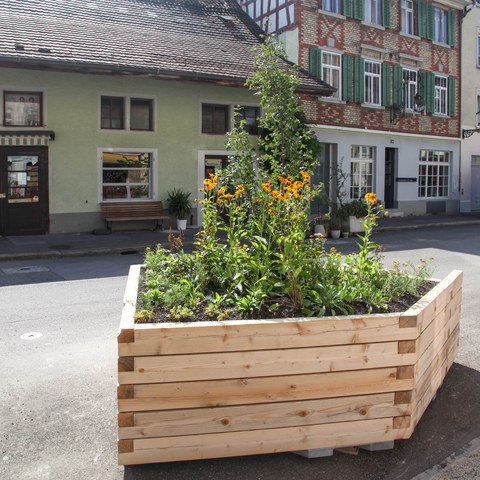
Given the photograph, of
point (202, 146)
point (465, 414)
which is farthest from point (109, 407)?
point (202, 146)

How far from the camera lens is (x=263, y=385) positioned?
3033 mm

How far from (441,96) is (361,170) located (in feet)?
20.9

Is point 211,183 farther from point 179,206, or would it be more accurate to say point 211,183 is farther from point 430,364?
point 179,206

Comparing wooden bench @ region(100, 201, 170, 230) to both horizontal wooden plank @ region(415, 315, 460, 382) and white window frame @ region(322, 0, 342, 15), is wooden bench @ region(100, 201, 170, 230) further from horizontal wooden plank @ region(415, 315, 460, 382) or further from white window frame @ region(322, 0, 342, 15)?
horizontal wooden plank @ region(415, 315, 460, 382)

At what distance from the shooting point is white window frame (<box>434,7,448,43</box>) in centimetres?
2464

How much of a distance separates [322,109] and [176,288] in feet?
59.3

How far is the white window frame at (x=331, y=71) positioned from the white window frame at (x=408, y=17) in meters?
4.40

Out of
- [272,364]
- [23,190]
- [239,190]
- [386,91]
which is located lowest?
[272,364]

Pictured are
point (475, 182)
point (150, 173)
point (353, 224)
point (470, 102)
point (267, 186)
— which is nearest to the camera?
point (267, 186)

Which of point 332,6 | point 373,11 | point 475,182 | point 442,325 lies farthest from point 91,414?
point 475,182

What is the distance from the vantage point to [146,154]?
55.8 feet

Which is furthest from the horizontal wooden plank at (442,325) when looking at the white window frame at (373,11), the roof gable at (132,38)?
the white window frame at (373,11)

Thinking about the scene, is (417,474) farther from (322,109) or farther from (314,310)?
(322,109)

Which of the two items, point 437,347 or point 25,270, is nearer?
point 437,347
